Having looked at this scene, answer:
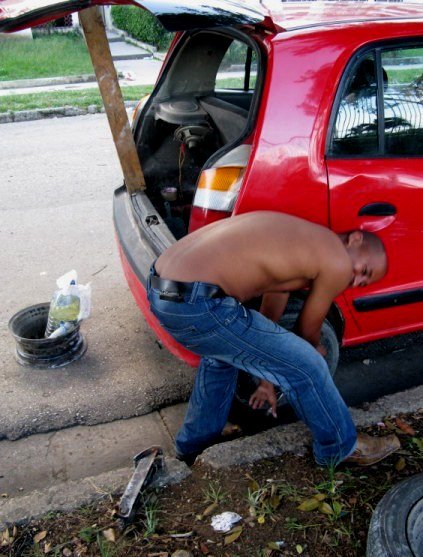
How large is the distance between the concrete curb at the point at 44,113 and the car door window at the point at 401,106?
7.79 meters

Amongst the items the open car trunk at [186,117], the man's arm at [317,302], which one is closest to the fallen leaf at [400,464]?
the man's arm at [317,302]

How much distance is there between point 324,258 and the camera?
2.03m

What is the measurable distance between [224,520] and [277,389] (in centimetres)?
73

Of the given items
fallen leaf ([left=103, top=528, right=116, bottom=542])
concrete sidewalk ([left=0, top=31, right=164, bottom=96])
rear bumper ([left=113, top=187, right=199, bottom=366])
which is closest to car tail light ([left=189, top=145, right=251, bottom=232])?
rear bumper ([left=113, top=187, right=199, bottom=366])

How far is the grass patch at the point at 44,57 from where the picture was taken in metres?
13.4

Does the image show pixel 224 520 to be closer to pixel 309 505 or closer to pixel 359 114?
pixel 309 505

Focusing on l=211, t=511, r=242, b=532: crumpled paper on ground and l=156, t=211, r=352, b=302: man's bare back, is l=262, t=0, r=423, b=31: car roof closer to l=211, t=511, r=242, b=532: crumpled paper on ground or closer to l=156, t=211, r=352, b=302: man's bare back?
l=156, t=211, r=352, b=302: man's bare back

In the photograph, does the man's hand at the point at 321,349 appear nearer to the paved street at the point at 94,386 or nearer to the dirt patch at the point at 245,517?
the paved street at the point at 94,386

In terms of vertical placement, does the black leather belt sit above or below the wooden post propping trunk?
below

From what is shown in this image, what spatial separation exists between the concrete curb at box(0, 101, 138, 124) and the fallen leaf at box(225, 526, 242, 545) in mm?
8569

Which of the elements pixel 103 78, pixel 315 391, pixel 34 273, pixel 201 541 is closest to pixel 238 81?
pixel 103 78

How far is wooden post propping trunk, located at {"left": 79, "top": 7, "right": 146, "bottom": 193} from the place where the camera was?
109 inches

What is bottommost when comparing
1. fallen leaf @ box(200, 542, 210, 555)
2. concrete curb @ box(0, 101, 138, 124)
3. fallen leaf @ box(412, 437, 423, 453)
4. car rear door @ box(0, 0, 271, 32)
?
fallen leaf @ box(412, 437, 423, 453)

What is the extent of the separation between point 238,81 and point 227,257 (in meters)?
2.19
